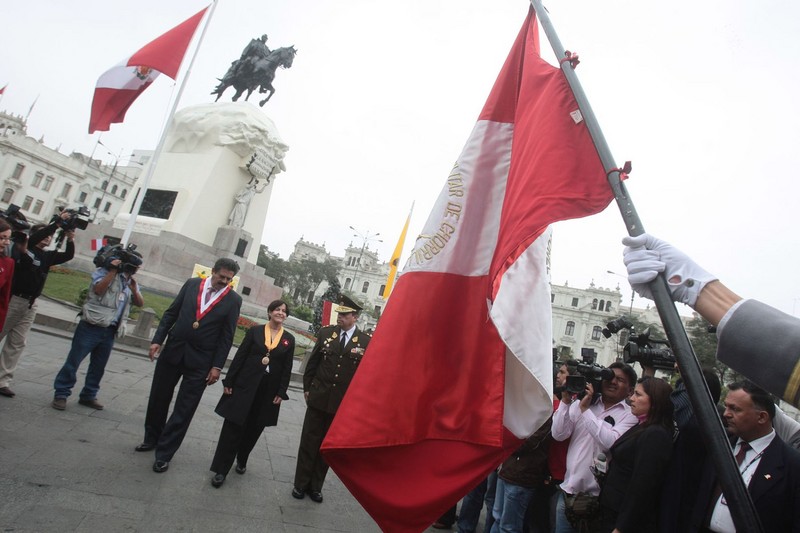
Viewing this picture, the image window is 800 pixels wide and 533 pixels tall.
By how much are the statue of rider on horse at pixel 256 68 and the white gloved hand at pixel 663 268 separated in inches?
831

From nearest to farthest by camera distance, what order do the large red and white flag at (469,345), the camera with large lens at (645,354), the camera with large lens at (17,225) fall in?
the large red and white flag at (469,345), the camera with large lens at (645,354), the camera with large lens at (17,225)

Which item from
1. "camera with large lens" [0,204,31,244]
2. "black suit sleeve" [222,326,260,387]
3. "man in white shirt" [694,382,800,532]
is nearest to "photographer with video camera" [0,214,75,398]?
"camera with large lens" [0,204,31,244]

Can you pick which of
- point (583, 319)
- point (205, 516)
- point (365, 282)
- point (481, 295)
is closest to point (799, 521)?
point (481, 295)

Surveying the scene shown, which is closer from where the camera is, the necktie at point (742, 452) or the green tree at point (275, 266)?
the necktie at point (742, 452)

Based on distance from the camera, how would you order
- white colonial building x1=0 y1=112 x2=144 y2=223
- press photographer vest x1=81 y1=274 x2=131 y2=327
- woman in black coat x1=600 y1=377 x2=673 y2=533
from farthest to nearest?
white colonial building x1=0 y1=112 x2=144 y2=223
press photographer vest x1=81 y1=274 x2=131 y2=327
woman in black coat x1=600 y1=377 x2=673 y2=533

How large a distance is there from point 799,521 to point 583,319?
2940 inches

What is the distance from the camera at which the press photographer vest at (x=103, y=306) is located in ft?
16.9

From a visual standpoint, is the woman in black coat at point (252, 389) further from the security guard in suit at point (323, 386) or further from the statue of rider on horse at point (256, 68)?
the statue of rider on horse at point (256, 68)

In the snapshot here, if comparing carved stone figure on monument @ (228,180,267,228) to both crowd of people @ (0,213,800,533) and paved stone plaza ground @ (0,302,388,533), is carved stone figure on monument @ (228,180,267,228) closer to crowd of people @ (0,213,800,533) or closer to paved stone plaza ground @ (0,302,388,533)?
paved stone plaza ground @ (0,302,388,533)

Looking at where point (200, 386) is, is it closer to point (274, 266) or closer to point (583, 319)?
point (274, 266)

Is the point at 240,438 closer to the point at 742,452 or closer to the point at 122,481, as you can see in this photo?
the point at 122,481

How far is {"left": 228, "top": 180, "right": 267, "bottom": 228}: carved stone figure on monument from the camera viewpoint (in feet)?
59.3

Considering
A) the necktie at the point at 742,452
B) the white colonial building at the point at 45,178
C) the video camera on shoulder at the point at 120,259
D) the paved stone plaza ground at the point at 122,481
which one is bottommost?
the paved stone plaza ground at the point at 122,481

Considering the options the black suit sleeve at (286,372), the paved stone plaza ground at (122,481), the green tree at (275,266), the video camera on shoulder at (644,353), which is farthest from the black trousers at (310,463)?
the green tree at (275,266)
